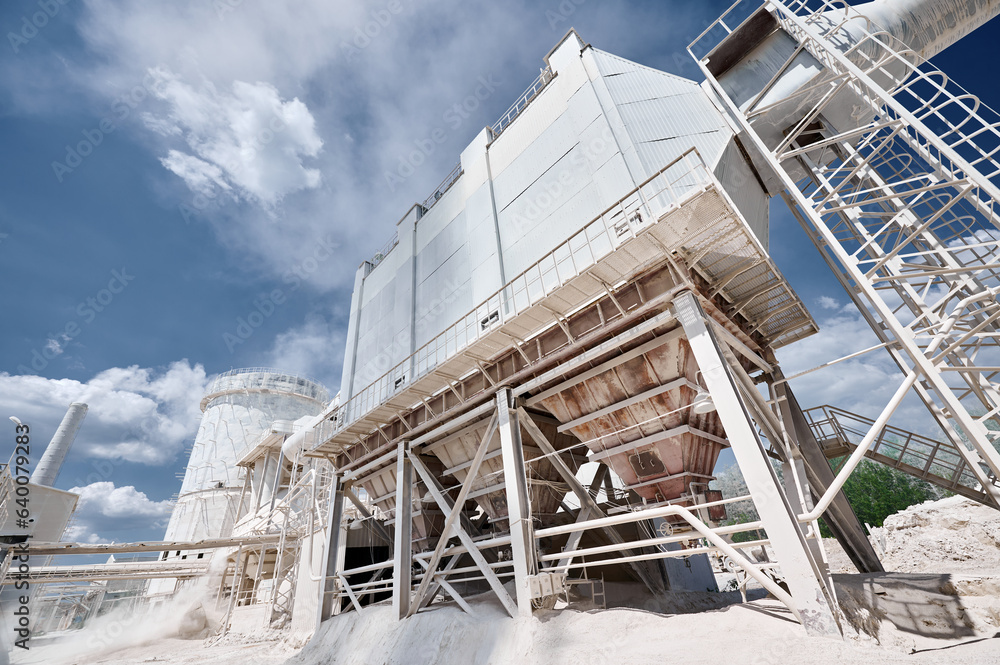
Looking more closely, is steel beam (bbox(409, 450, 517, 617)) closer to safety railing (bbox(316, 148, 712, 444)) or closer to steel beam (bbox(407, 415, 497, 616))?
steel beam (bbox(407, 415, 497, 616))

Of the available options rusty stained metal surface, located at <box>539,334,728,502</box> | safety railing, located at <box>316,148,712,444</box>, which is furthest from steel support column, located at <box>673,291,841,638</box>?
safety railing, located at <box>316,148,712,444</box>

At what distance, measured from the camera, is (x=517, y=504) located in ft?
28.2

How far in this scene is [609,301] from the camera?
859cm

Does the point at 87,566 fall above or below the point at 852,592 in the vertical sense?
above

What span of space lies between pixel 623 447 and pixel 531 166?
27.9ft

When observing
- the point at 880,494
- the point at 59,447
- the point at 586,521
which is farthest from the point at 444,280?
the point at 880,494

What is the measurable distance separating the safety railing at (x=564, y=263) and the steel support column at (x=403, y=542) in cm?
189

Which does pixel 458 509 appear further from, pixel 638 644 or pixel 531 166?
pixel 531 166

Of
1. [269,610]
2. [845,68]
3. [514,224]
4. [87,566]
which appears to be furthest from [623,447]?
[87,566]

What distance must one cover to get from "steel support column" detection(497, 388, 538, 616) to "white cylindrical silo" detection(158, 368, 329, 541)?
38302 millimetres

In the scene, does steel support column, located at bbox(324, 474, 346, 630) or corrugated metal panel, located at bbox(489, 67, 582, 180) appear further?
steel support column, located at bbox(324, 474, 346, 630)

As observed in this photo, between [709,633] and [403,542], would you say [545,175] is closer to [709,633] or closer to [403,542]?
[403,542]

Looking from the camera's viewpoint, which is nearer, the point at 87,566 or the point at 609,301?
the point at 609,301

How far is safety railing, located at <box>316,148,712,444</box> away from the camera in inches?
296
